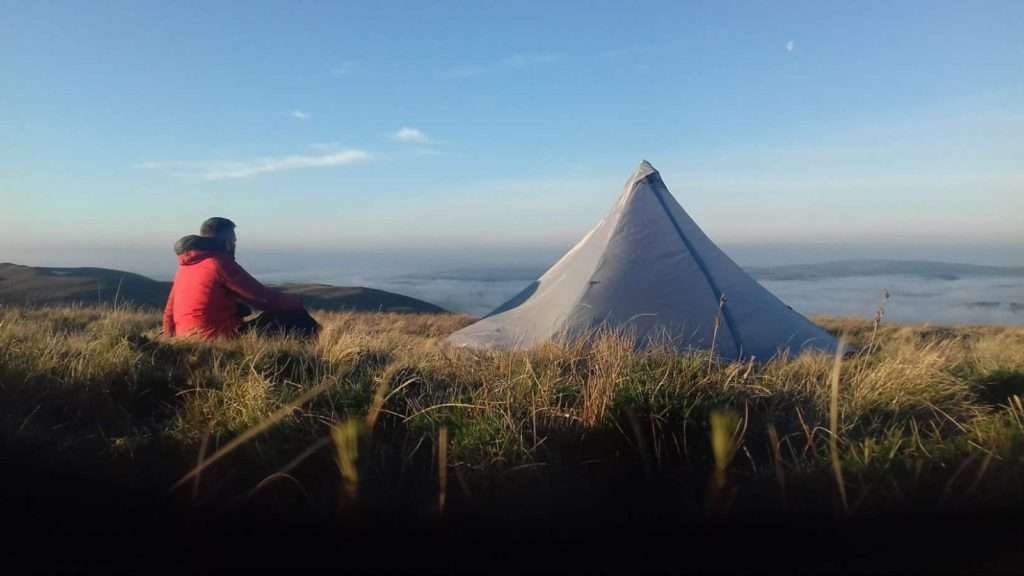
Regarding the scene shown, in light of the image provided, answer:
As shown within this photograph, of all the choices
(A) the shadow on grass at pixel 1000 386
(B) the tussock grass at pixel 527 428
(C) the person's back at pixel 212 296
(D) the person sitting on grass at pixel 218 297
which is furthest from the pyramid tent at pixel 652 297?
(B) the tussock grass at pixel 527 428

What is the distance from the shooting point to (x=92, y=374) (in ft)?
15.8

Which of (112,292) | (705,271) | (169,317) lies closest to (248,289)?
(169,317)

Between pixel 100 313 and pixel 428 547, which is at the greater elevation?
pixel 100 313

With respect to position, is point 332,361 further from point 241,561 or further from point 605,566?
point 605,566

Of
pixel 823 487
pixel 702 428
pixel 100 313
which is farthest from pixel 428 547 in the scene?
pixel 100 313

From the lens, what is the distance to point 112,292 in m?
21.8

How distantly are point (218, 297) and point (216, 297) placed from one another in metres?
0.02

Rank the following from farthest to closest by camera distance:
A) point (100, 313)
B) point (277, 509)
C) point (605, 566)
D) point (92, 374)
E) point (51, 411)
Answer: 1. point (100, 313)
2. point (92, 374)
3. point (51, 411)
4. point (277, 509)
5. point (605, 566)

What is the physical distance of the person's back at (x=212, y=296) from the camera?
24.7 ft

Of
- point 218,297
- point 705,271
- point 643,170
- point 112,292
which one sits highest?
point 643,170

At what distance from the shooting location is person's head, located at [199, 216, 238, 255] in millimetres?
7934

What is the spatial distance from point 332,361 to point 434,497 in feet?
7.76

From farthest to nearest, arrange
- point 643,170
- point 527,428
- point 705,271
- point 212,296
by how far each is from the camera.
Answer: point 643,170 < point 705,271 < point 212,296 < point 527,428

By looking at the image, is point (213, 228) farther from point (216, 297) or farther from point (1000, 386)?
point (1000, 386)
